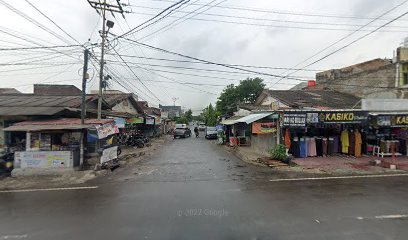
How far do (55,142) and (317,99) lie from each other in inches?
867

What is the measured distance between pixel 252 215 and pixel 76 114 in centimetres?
1375

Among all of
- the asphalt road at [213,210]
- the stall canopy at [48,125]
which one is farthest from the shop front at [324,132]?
the stall canopy at [48,125]

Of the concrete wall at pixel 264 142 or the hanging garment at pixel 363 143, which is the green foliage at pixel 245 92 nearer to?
the concrete wall at pixel 264 142

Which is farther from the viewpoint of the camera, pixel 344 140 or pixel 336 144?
pixel 336 144

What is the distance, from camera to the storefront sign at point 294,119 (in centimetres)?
1420

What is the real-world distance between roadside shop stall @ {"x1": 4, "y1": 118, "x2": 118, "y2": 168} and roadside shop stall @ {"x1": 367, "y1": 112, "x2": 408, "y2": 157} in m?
16.5

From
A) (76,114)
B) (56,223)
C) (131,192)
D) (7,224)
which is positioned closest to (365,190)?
(131,192)

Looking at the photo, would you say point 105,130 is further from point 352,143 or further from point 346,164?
point 352,143

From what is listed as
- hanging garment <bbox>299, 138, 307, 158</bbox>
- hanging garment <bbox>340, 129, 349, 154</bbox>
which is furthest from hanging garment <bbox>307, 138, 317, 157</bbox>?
hanging garment <bbox>340, 129, 349, 154</bbox>

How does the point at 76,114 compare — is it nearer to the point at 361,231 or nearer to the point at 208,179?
the point at 208,179

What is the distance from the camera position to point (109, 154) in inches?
562

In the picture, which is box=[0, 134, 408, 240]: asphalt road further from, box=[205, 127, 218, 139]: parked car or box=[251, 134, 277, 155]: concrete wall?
box=[205, 127, 218, 139]: parked car

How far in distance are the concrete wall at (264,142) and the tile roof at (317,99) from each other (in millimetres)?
4307

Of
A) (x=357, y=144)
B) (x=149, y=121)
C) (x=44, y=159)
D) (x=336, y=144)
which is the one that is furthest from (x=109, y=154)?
(x=149, y=121)
